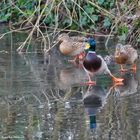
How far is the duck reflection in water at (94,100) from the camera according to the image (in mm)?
8664

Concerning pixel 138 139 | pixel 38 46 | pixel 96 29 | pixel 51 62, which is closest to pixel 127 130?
A: pixel 138 139

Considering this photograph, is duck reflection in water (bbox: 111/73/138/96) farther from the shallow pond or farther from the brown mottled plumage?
the brown mottled plumage

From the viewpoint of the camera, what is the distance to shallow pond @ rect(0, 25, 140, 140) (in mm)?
7988

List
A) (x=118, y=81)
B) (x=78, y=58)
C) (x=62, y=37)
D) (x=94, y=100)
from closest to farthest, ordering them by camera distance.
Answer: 1. (x=94, y=100)
2. (x=118, y=81)
3. (x=78, y=58)
4. (x=62, y=37)

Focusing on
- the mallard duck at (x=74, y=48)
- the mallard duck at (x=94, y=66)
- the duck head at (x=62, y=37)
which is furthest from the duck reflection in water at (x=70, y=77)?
the duck head at (x=62, y=37)

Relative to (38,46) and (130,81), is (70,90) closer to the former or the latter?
(130,81)

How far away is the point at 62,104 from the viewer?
9.46 metres

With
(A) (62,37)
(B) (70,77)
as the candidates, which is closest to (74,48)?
(A) (62,37)

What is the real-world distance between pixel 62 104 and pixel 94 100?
45cm

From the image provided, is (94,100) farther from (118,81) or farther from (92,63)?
(92,63)

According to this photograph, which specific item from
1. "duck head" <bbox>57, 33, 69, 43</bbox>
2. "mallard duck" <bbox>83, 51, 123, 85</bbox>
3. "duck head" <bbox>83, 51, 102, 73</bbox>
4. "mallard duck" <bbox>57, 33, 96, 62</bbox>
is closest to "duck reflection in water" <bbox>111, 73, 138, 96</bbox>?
"mallard duck" <bbox>83, 51, 123, 85</bbox>

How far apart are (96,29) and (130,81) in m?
4.97

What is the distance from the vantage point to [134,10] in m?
14.8

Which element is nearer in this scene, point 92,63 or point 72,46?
point 92,63
